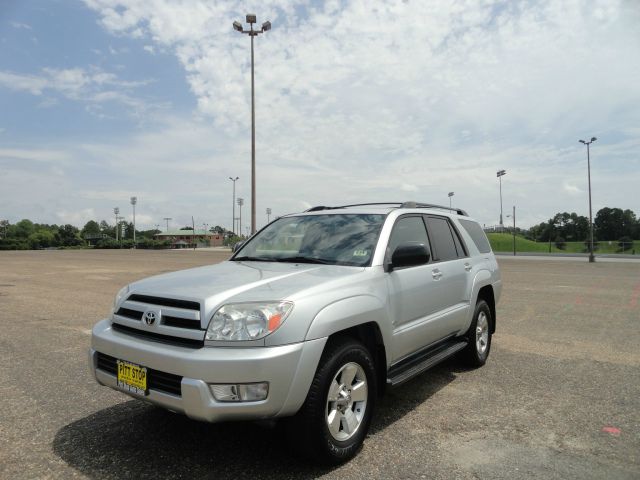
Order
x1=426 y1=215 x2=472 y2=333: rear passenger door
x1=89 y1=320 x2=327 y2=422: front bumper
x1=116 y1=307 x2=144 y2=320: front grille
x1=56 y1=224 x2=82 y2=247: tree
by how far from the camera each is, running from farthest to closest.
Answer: x1=56 y1=224 x2=82 y2=247: tree < x1=426 y1=215 x2=472 y2=333: rear passenger door < x1=116 y1=307 x2=144 y2=320: front grille < x1=89 y1=320 x2=327 y2=422: front bumper

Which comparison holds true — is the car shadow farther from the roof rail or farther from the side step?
the roof rail

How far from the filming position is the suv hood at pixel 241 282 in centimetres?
288

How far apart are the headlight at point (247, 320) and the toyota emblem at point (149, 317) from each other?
456 mm

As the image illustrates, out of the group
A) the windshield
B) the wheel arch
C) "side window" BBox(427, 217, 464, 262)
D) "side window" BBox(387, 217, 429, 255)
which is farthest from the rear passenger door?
the windshield

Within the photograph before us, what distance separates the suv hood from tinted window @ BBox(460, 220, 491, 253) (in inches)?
102

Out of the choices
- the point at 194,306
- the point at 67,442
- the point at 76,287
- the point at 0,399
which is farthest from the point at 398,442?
the point at 76,287

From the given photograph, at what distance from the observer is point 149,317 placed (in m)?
3.00

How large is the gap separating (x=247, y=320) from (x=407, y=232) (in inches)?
80.9

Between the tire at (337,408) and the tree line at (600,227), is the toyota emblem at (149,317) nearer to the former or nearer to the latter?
the tire at (337,408)

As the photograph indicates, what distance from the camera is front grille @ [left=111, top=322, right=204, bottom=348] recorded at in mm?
2791

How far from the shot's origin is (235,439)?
344 cm

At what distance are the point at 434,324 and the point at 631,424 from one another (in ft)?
5.53

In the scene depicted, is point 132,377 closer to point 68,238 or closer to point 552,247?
point 552,247

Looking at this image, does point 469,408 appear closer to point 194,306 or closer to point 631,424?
point 631,424
